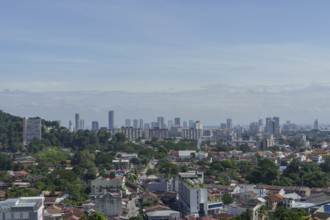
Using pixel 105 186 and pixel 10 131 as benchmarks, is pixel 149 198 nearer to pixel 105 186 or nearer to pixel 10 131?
pixel 105 186

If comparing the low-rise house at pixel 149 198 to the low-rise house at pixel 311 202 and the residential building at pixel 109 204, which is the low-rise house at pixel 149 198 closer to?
the residential building at pixel 109 204

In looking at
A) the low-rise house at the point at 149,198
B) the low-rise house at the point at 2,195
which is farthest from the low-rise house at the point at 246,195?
the low-rise house at the point at 2,195

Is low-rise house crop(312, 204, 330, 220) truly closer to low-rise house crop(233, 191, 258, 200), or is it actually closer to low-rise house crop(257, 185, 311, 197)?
low-rise house crop(233, 191, 258, 200)

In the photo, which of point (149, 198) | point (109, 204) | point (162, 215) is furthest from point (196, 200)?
point (149, 198)

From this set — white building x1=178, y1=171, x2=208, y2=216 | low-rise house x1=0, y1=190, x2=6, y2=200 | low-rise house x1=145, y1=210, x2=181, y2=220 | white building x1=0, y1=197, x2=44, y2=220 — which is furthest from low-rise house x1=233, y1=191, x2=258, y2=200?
low-rise house x1=0, y1=190, x2=6, y2=200

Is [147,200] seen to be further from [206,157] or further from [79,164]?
[206,157]

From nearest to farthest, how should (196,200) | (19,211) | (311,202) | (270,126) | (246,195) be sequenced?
(19,211)
(196,200)
(311,202)
(246,195)
(270,126)
